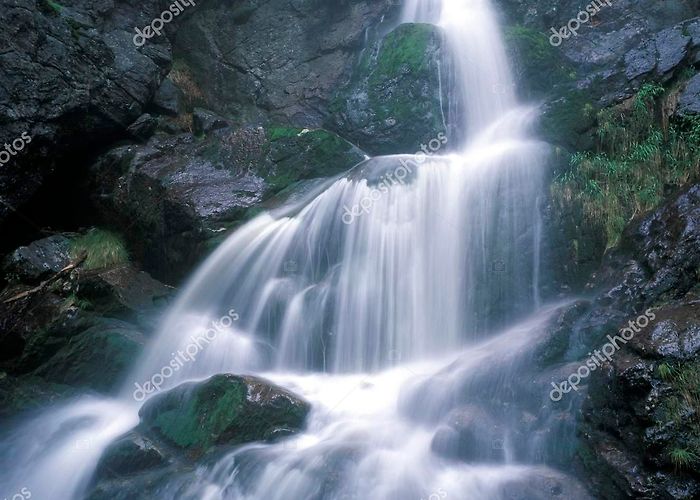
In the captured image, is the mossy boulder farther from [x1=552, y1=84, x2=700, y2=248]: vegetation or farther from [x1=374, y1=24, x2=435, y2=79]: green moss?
[x1=552, y1=84, x2=700, y2=248]: vegetation

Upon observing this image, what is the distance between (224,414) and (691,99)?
6.87 m

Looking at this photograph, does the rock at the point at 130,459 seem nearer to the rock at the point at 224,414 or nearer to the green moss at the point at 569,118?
the rock at the point at 224,414

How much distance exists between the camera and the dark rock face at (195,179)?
31.8 ft

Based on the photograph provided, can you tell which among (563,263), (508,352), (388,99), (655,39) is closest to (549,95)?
(655,39)

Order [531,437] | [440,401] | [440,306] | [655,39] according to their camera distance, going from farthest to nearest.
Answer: [655,39] → [440,306] → [440,401] → [531,437]

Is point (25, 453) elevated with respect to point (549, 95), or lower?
lower

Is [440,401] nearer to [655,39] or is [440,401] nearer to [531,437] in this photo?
[531,437]

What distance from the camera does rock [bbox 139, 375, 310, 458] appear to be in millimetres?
6254

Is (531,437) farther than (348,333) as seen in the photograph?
No

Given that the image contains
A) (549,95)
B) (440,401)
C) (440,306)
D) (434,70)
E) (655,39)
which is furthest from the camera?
(434,70)

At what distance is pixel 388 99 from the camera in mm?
11633

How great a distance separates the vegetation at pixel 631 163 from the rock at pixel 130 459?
5426 millimetres

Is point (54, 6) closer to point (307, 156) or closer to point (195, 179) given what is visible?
point (195, 179)

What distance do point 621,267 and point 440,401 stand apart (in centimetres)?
231
